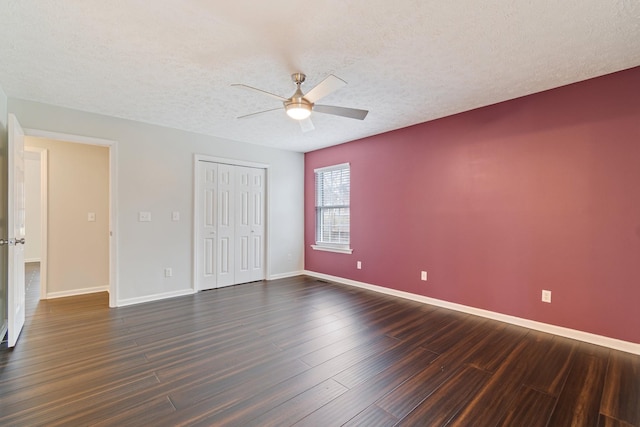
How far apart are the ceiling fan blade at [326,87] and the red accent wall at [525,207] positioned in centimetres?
221

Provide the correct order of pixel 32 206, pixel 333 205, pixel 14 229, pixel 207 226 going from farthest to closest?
pixel 32 206 → pixel 333 205 → pixel 207 226 → pixel 14 229

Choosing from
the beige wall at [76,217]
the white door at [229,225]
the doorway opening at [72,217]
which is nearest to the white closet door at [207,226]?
the white door at [229,225]

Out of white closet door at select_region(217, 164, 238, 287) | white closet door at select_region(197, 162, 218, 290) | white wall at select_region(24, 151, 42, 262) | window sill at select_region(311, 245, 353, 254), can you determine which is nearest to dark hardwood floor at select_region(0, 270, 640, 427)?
white closet door at select_region(197, 162, 218, 290)

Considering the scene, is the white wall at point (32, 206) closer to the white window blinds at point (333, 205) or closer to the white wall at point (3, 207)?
the white wall at point (3, 207)

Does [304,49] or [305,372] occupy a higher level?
[304,49]

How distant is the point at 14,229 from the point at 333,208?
4139 millimetres

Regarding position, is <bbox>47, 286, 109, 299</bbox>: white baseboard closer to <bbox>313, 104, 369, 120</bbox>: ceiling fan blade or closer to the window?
the window

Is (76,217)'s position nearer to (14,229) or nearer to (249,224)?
(14,229)

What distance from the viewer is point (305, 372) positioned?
7.31 ft

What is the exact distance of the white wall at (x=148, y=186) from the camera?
356 centimetres

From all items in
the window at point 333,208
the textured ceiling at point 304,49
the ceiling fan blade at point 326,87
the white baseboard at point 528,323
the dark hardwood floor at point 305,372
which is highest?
the textured ceiling at point 304,49

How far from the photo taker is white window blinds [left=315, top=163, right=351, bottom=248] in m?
5.20

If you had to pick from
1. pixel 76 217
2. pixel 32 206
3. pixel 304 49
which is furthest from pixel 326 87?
pixel 32 206

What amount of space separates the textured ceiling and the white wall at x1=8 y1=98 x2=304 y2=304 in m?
0.30
